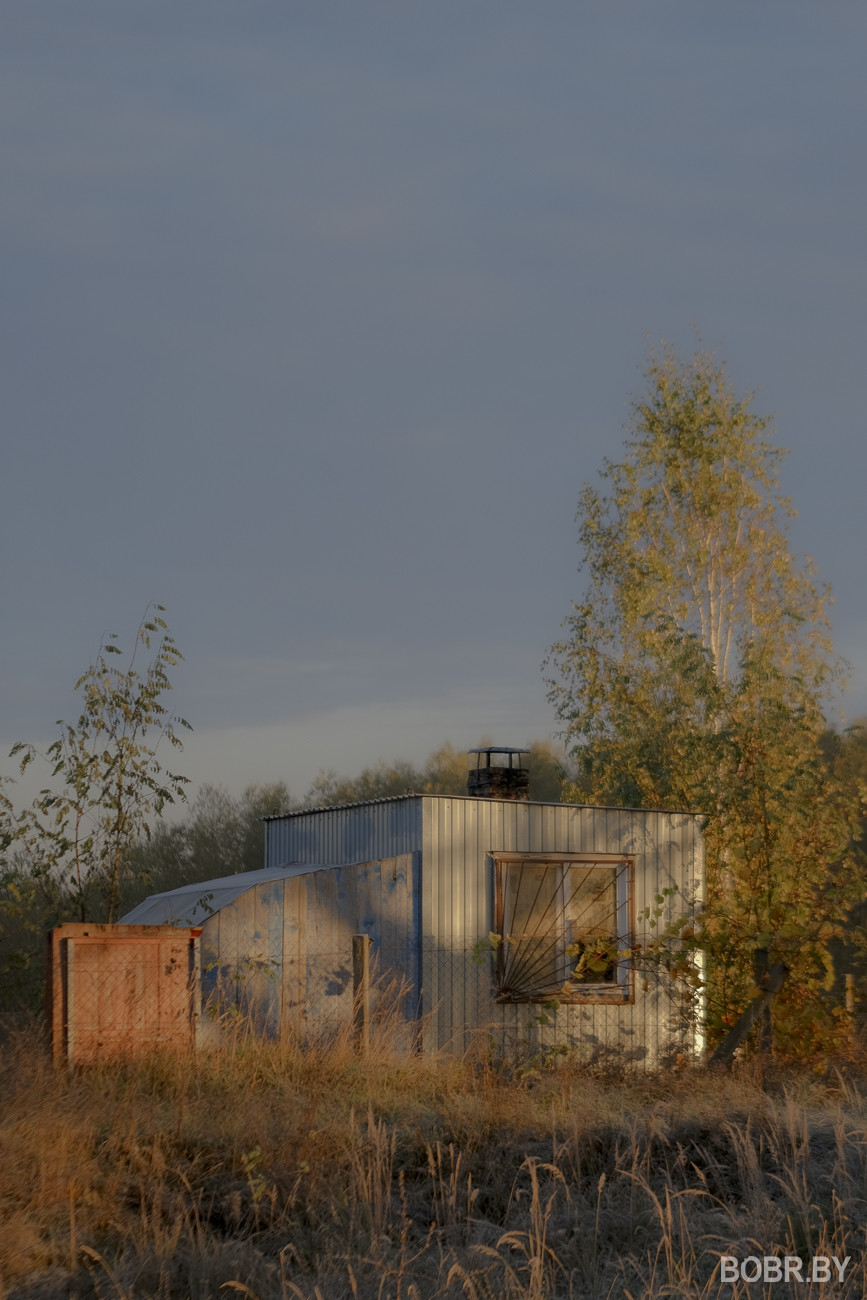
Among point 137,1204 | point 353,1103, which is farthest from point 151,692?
point 137,1204

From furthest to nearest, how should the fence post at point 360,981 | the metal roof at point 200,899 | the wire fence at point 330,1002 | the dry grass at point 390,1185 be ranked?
the metal roof at point 200,899
the fence post at point 360,981
the wire fence at point 330,1002
the dry grass at point 390,1185

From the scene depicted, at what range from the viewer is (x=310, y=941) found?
11602 mm

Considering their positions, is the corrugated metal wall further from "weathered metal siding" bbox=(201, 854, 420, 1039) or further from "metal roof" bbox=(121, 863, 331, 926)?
"metal roof" bbox=(121, 863, 331, 926)

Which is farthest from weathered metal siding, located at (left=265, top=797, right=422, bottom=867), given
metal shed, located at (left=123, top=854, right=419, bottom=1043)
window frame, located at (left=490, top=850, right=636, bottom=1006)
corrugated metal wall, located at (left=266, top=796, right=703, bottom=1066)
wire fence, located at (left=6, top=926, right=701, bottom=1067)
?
wire fence, located at (left=6, top=926, right=701, bottom=1067)

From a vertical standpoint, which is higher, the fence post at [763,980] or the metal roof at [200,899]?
the metal roof at [200,899]

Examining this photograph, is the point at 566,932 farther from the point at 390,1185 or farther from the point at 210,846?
the point at 210,846

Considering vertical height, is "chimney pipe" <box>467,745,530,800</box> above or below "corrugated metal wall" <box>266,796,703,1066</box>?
above

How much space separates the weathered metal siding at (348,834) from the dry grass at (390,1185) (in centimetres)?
358

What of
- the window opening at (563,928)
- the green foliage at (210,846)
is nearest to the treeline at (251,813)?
the green foliage at (210,846)

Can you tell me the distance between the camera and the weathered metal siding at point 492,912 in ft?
39.3

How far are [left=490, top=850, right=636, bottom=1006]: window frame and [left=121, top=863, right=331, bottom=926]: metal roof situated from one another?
5.97 feet

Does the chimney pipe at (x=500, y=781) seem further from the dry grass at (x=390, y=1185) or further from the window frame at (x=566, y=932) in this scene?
the dry grass at (x=390, y=1185)

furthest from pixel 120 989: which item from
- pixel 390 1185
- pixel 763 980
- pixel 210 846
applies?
pixel 210 846

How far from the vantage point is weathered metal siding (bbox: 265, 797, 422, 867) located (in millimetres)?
12336
